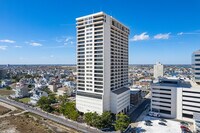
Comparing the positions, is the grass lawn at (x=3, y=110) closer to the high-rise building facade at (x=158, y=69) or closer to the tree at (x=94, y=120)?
the tree at (x=94, y=120)

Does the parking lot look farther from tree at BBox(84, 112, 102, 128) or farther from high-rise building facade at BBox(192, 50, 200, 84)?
high-rise building facade at BBox(192, 50, 200, 84)

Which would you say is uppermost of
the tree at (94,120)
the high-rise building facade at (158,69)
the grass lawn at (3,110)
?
the high-rise building facade at (158,69)

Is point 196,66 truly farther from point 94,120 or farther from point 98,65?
point 94,120

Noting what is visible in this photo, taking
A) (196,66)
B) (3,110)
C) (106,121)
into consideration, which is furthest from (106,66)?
(3,110)

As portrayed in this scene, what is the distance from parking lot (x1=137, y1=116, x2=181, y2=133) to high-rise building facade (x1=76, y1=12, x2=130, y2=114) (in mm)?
11581

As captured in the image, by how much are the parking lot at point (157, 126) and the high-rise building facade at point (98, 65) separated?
38.0ft

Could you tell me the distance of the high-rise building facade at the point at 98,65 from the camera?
2484 inches

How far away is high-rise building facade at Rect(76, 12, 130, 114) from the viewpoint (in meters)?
63.1

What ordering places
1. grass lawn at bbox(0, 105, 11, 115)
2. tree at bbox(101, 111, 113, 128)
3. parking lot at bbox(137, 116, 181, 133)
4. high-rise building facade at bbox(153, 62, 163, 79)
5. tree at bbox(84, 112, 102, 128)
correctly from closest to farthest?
tree at bbox(84, 112, 102, 128) < tree at bbox(101, 111, 113, 128) < parking lot at bbox(137, 116, 181, 133) < grass lawn at bbox(0, 105, 11, 115) < high-rise building facade at bbox(153, 62, 163, 79)

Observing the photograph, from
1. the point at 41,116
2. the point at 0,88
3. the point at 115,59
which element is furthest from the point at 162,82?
the point at 0,88

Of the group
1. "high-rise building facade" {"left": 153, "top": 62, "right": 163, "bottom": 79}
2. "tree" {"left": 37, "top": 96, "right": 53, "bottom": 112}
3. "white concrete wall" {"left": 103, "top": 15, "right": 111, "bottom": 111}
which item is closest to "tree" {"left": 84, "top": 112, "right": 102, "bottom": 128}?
"white concrete wall" {"left": 103, "top": 15, "right": 111, "bottom": 111}

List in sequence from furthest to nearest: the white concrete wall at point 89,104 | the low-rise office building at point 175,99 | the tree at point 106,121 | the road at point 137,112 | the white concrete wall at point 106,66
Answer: the road at point 137,112, the white concrete wall at point 106,66, the white concrete wall at point 89,104, the low-rise office building at point 175,99, the tree at point 106,121

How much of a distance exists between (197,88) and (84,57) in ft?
149

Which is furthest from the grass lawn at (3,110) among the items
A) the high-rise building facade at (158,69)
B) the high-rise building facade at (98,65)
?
the high-rise building facade at (158,69)
